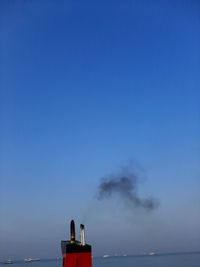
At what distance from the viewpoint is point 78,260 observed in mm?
11961

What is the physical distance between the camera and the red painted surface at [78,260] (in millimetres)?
11867

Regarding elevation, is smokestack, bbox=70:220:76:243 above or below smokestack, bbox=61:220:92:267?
above

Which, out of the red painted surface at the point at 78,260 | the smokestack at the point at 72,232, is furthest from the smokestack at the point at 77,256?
the smokestack at the point at 72,232

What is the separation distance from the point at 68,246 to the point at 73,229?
1523mm

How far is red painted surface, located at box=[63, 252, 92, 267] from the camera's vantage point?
11.9m

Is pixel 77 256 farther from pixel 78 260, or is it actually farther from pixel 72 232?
pixel 72 232

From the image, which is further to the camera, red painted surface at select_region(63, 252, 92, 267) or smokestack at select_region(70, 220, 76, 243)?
smokestack at select_region(70, 220, 76, 243)

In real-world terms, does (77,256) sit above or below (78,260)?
above

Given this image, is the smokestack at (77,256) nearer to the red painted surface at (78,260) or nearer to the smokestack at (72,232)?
the red painted surface at (78,260)

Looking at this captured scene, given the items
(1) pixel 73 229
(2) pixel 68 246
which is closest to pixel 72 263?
(2) pixel 68 246

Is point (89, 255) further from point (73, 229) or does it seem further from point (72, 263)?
point (73, 229)

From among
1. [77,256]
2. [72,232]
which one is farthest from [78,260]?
[72,232]

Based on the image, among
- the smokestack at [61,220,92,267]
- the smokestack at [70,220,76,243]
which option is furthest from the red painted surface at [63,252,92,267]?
the smokestack at [70,220,76,243]

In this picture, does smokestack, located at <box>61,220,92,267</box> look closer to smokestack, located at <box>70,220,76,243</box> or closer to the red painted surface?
the red painted surface
